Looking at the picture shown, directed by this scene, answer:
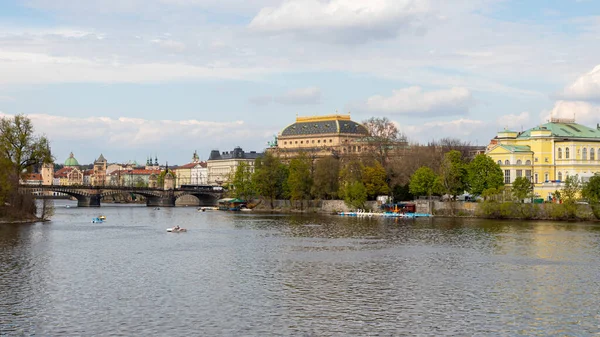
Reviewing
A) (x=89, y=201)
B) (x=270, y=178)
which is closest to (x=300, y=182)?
(x=270, y=178)

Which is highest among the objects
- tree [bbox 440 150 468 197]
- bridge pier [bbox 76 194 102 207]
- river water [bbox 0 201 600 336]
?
tree [bbox 440 150 468 197]

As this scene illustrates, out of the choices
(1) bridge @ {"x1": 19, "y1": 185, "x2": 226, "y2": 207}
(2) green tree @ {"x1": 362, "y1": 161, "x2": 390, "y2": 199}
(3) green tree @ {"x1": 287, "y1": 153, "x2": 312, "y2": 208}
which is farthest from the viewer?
(1) bridge @ {"x1": 19, "y1": 185, "x2": 226, "y2": 207}

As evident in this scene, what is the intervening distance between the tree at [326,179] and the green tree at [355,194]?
583 cm

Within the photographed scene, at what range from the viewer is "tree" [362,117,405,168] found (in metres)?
127

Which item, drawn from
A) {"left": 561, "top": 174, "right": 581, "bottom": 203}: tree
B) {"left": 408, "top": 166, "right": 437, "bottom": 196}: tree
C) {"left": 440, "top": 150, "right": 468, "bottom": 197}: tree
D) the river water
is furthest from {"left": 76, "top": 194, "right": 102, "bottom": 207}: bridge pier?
{"left": 561, "top": 174, "right": 581, "bottom": 203}: tree

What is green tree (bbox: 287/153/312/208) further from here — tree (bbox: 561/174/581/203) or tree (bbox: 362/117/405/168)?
tree (bbox: 561/174/581/203)

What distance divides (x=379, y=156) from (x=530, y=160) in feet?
75.4

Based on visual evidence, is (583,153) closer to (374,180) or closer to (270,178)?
(374,180)

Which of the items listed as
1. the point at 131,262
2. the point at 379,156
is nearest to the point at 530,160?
the point at 379,156

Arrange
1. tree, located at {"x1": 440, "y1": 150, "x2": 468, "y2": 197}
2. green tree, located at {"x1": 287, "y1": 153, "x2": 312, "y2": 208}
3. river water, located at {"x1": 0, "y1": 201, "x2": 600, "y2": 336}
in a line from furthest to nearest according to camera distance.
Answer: green tree, located at {"x1": 287, "y1": 153, "x2": 312, "y2": 208}
tree, located at {"x1": 440, "y1": 150, "x2": 468, "y2": 197}
river water, located at {"x1": 0, "y1": 201, "x2": 600, "y2": 336}

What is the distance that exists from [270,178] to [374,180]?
26.0 m

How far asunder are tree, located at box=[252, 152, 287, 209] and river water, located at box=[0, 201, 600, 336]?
2541 inches

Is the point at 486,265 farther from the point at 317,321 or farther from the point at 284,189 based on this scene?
the point at 284,189

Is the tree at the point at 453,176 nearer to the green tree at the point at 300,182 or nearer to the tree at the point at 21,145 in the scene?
the green tree at the point at 300,182
